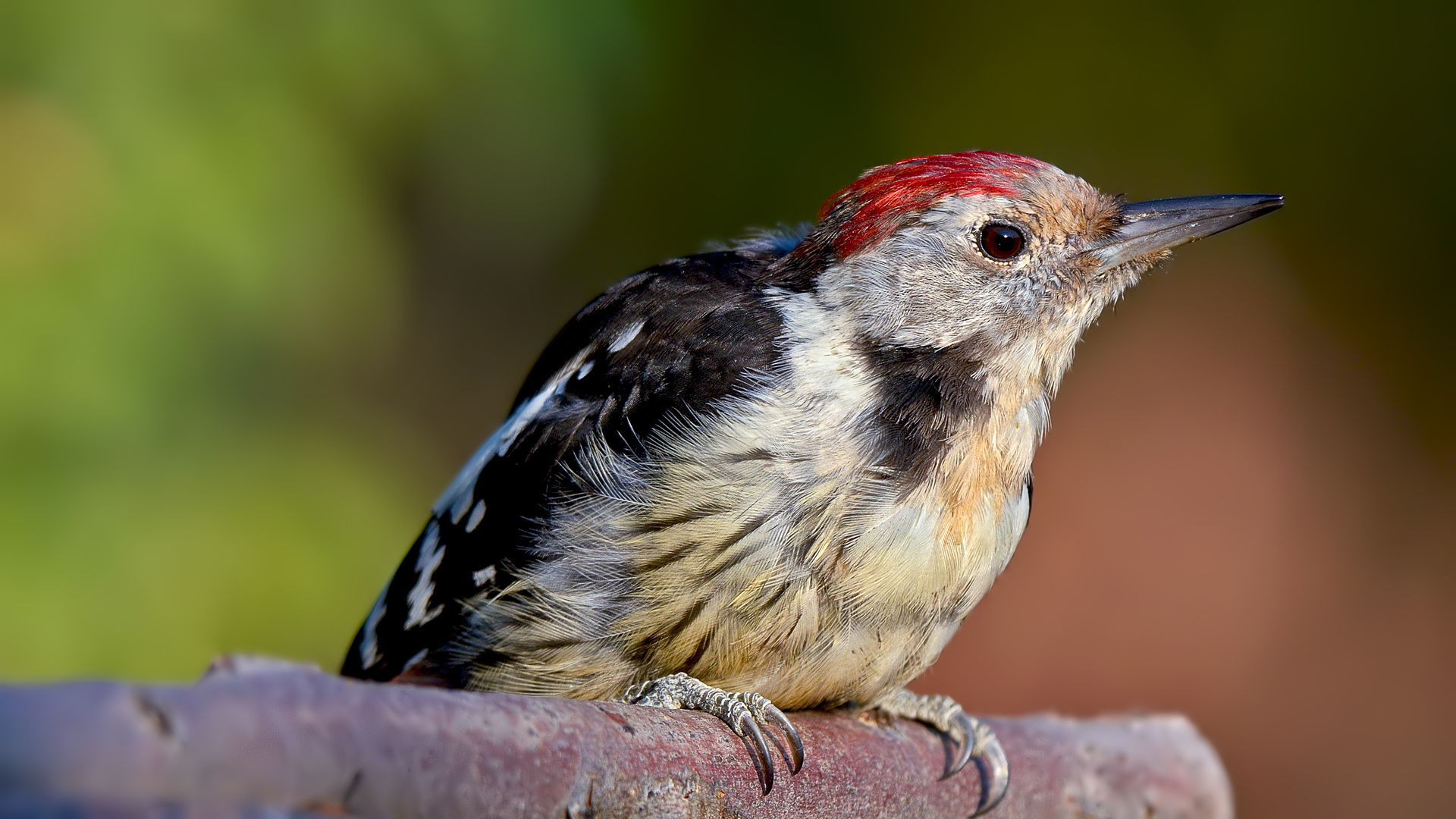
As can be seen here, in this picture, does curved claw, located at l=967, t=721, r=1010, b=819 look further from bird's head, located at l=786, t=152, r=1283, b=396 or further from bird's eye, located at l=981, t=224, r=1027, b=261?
bird's eye, located at l=981, t=224, r=1027, b=261

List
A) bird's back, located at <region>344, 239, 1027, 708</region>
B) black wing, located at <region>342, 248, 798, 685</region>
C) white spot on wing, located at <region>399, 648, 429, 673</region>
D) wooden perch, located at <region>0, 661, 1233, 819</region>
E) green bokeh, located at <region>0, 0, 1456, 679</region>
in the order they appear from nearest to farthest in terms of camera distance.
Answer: wooden perch, located at <region>0, 661, 1233, 819</region> < bird's back, located at <region>344, 239, 1027, 708</region> < black wing, located at <region>342, 248, 798, 685</region> < white spot on wing, located at <region>399, 648, 429, 673</region> < green bokeh, located at <region>0, 0, 1456, 679</region>

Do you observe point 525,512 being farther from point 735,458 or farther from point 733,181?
point 733,181

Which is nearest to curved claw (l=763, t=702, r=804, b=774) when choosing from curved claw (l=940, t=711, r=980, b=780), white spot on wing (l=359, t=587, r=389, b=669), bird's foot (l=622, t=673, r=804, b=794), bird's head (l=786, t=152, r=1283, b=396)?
bird's foot (l=622, t=673, r=804, b=794)

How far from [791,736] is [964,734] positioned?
52 centimetres

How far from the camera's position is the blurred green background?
9.21 ft

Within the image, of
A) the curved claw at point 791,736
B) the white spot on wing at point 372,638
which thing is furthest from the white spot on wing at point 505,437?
the curved claw at point 791,736

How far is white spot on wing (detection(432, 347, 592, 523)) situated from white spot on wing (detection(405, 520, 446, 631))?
0.20ft

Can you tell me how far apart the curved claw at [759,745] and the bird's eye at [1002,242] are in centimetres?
90

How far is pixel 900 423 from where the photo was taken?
210cm

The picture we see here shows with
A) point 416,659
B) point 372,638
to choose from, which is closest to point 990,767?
point 416,659

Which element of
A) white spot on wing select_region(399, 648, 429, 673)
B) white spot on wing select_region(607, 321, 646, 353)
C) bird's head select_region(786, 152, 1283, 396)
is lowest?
white spot on wing select_region(399, 648, 429, 673)

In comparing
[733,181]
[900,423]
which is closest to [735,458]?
[900,423]

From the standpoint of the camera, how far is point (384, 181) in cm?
360

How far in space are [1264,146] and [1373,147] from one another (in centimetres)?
42
